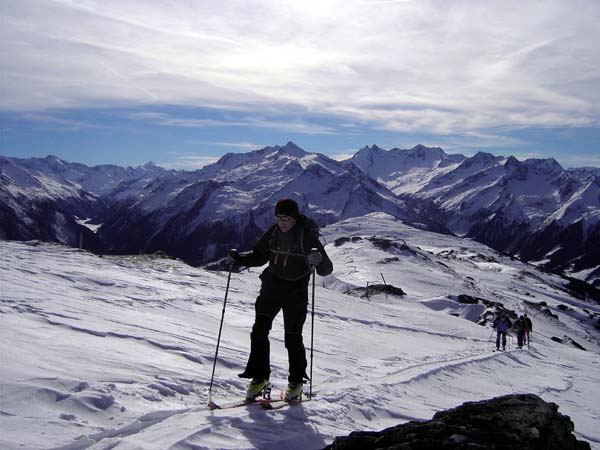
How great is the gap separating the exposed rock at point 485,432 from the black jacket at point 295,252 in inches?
103

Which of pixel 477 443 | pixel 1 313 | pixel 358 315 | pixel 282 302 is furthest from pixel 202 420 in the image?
pixel 358 315


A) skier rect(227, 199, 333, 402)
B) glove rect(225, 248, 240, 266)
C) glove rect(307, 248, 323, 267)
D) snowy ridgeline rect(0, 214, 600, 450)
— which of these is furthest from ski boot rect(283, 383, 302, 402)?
glove rect(225, 248, 240, 266)

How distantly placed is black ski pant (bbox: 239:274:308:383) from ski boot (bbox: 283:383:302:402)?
66mm

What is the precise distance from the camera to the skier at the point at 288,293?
712cm

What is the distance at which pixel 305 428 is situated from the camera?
19.3 ft

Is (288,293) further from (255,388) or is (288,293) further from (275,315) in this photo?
(255,388)

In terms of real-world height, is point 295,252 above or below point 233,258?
above

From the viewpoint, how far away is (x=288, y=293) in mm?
7148

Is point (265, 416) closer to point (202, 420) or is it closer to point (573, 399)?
point (202, 420)

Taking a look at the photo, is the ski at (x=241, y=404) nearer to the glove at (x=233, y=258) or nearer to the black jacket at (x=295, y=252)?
the black jacket at (x=295, y=252)

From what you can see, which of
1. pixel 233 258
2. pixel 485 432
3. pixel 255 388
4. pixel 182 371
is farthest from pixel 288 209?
pixel 485 432

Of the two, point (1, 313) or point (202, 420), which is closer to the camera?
point (202, 420)

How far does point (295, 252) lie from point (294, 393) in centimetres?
192

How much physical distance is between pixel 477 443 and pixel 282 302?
347 cm
